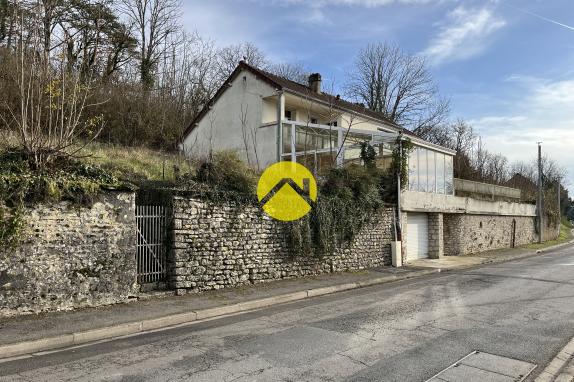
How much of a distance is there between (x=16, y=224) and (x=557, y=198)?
54.0 meters

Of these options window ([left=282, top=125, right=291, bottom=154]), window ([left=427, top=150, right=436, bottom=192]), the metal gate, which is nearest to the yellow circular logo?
the metal gate

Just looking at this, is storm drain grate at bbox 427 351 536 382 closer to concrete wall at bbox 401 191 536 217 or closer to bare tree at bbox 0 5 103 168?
bare tree at bbox 0 5 103 168

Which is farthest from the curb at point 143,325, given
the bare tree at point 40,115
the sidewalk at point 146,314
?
the bare tree at point 40,115

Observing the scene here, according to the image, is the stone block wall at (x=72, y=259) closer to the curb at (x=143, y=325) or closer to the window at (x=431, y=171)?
the curb at (x=143, y=325)

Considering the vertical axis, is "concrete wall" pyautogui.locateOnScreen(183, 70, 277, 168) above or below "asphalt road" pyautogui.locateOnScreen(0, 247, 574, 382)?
above

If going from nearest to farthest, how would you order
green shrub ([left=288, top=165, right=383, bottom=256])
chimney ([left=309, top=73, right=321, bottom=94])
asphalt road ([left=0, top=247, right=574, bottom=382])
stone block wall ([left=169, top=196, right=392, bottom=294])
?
asphalt road ([left=0, top=247, right=574, bottom=382]) < stone block wall ([left=169, top=196, right=392, bottom=294]) < green shrub ([left=288, top=165, right=383, bottom=256]) < chimney ([left=309, top=73, right=321, bottom=94])

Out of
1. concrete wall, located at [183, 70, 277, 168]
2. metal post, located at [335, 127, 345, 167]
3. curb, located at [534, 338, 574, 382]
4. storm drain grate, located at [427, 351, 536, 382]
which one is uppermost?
concrete wall, located at [183, 70, 277, 168]

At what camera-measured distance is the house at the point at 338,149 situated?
20141 millimetres

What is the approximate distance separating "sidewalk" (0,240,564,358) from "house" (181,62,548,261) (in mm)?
6133

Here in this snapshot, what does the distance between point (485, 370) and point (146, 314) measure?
5933 millimetres

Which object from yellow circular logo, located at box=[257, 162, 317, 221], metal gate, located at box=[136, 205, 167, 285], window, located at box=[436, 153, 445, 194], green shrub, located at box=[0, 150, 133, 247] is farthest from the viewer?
window, located at box=[436, 153, 445, 194]

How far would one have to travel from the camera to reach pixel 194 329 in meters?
7.75

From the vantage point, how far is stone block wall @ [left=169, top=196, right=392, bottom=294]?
10641mm

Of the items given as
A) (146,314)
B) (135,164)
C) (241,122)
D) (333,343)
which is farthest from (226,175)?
(241,122)
